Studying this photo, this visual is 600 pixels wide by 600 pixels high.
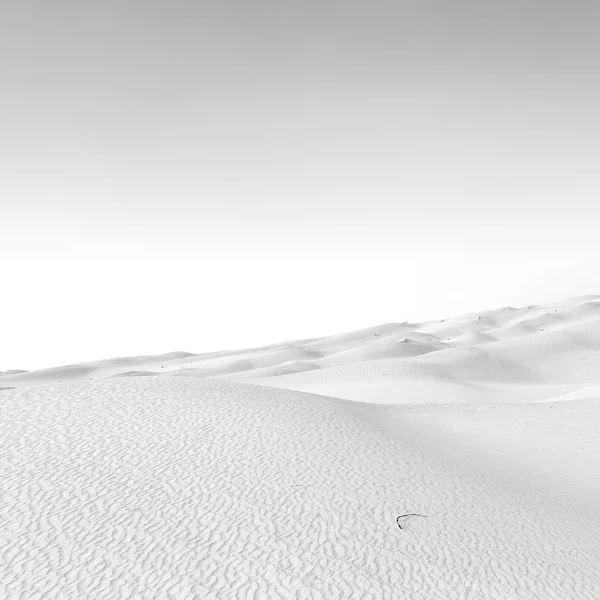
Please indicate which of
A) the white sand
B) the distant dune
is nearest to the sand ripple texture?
the white sand

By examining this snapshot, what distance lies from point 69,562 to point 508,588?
2.89 metres

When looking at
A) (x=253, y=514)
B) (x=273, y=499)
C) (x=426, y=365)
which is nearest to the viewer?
(x=253, y=514)

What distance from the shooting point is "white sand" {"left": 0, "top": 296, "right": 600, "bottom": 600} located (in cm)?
339

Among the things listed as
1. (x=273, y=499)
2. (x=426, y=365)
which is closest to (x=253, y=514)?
(x=273, y=499)

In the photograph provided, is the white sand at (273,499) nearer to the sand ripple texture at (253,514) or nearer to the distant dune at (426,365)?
the sand ripple texture at (253,514)

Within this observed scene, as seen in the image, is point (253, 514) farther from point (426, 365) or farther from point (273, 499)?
point (426, 365)

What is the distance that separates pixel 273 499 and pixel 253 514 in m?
0.31

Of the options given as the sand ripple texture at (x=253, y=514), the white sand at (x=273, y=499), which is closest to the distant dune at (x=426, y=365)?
the white sand at (x=273, y=499)

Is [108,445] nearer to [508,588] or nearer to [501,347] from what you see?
[508,588]

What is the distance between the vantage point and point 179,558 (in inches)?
137

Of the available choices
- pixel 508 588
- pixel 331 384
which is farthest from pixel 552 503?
pixel 331 384

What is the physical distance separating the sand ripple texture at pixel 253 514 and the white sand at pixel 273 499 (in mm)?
15

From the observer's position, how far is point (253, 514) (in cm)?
412

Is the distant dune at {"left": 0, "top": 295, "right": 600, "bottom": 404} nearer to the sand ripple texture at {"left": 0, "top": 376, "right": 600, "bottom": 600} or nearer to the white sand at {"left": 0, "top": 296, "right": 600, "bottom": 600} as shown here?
the white sand at {"left": 0, "top": 296, "right": 600, "bottom": 600}
